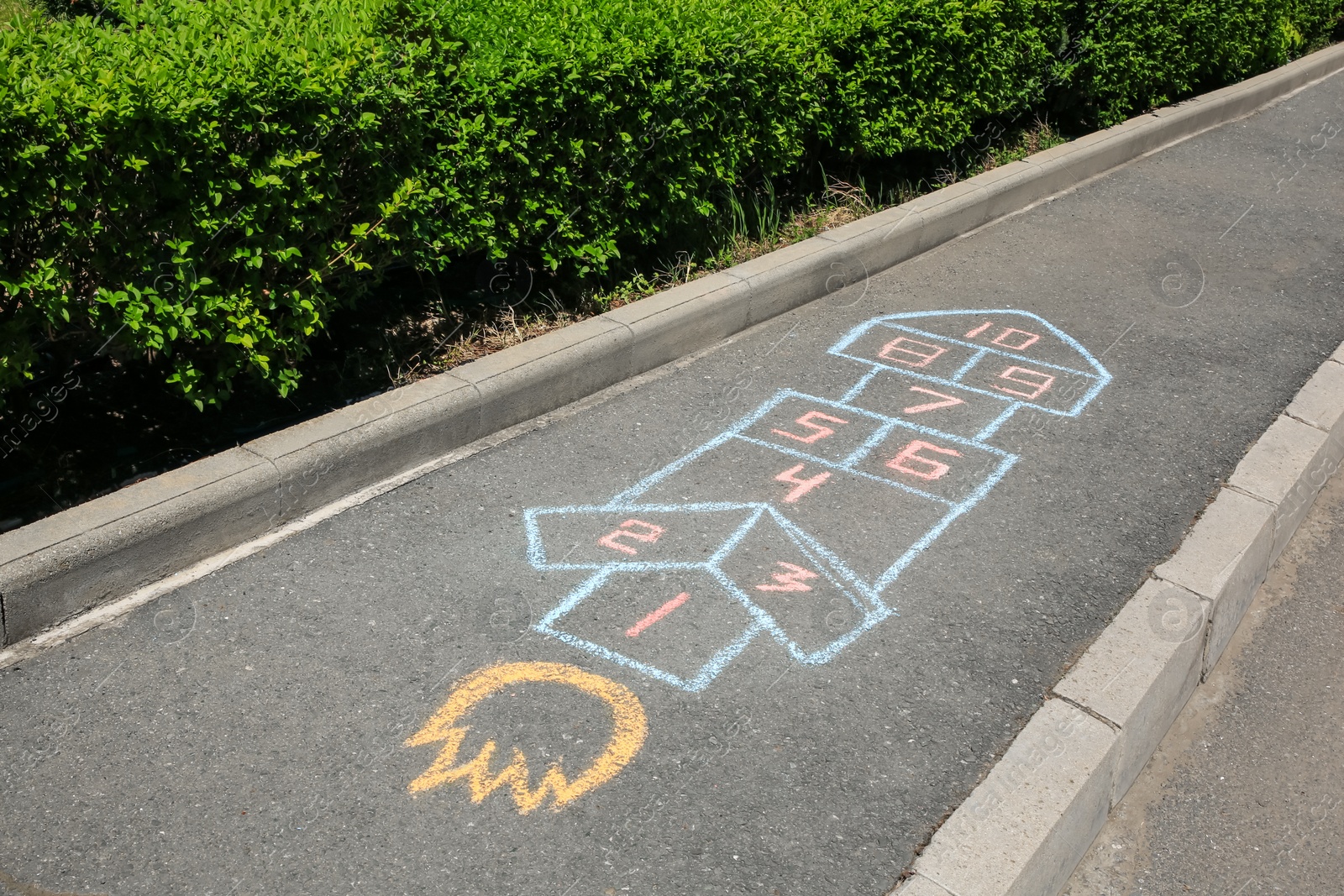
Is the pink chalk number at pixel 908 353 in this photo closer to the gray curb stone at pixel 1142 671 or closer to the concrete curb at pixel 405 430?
the concrete curb at pixel 405 430

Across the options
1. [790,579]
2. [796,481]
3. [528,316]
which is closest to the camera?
[790,579]

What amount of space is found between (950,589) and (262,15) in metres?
Answer: 3.83

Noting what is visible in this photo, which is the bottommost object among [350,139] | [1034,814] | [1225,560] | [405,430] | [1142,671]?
[1225,560]

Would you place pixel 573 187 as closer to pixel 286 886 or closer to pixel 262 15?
pixel 262 15

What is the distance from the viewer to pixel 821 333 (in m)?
6.52

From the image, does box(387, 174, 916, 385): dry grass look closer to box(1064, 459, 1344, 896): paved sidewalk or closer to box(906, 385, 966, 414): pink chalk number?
box(906, 385, 966, 414): pink chalk number

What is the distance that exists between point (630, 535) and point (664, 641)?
69 cm

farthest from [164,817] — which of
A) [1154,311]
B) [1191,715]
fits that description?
[1154,311]

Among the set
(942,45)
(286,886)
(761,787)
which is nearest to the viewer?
(286,886)

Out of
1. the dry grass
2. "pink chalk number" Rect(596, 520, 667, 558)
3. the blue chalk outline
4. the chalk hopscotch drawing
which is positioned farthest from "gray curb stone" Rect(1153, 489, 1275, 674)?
the dry grass

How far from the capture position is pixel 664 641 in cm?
394

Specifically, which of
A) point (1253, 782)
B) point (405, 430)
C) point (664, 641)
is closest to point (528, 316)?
point (405, 430)

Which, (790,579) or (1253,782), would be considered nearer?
(1253,782)

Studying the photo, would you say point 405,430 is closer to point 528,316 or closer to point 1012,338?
point 528,316
